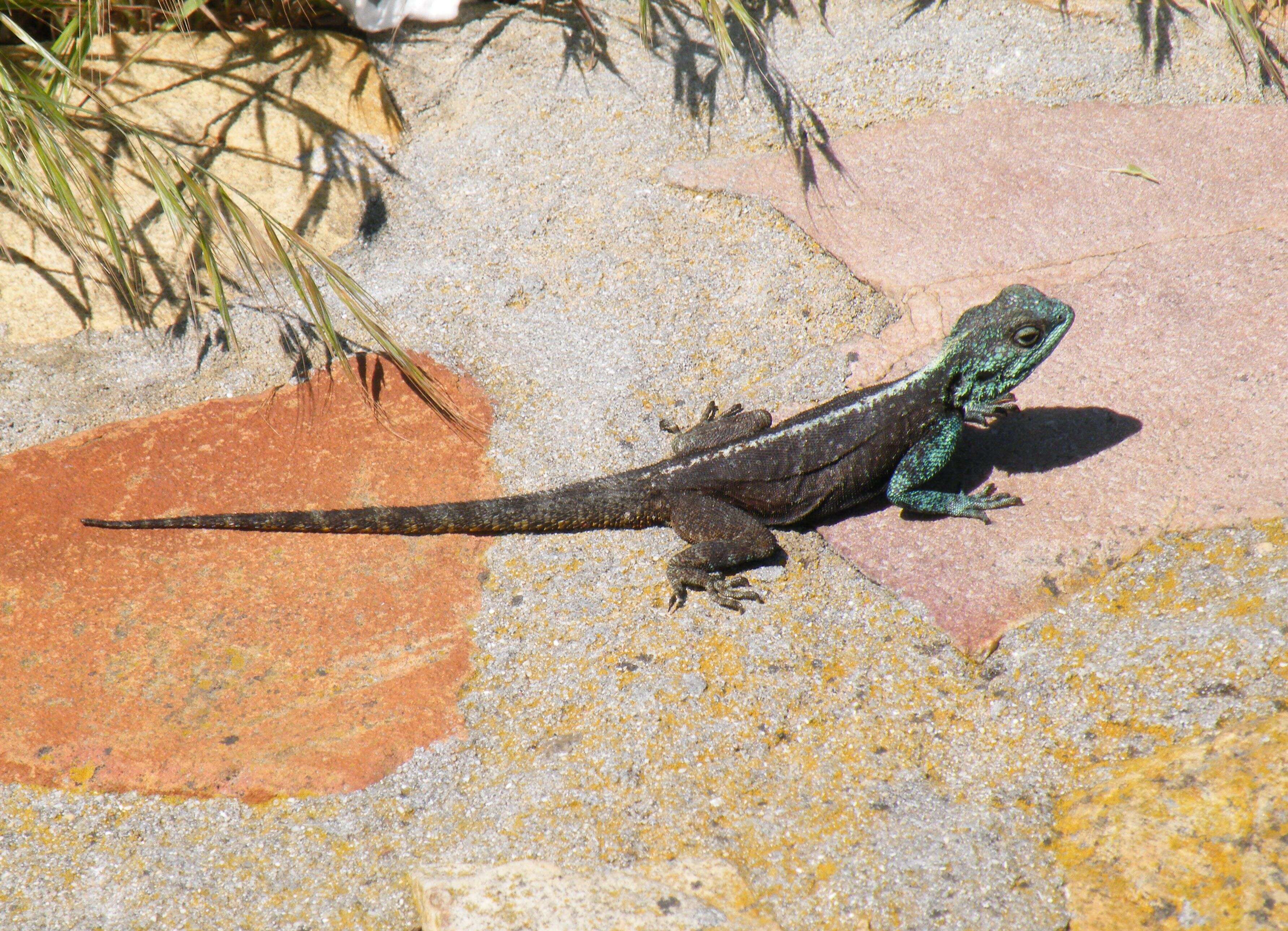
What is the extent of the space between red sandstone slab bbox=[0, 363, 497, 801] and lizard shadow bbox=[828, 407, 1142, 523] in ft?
5.57

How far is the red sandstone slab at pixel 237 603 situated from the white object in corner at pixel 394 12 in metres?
2.04

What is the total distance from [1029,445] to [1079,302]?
0.74 metres

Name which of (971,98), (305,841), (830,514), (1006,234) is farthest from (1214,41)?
(305,841)

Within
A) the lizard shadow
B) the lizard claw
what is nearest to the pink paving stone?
Answer: the lizard shadow

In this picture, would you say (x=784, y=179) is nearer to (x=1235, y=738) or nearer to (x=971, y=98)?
(x=971, y=98)

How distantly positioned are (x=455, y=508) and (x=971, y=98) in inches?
131

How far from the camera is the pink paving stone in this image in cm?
354

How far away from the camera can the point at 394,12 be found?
5141mm

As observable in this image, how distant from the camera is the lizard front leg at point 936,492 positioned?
3.84m

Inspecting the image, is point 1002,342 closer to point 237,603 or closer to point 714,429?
point 714,429

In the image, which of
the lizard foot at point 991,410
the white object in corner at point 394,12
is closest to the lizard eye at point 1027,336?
the lizard foot at point 991,410

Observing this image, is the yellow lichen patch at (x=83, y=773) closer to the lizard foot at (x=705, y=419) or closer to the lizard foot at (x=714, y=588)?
the lizard foot at (x=714, y=588)

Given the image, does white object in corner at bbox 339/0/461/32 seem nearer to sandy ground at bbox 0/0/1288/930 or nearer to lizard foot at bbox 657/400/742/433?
sandy ground at bbox 0/0/1288/930

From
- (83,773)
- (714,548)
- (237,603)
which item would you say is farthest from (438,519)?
(83,773)
